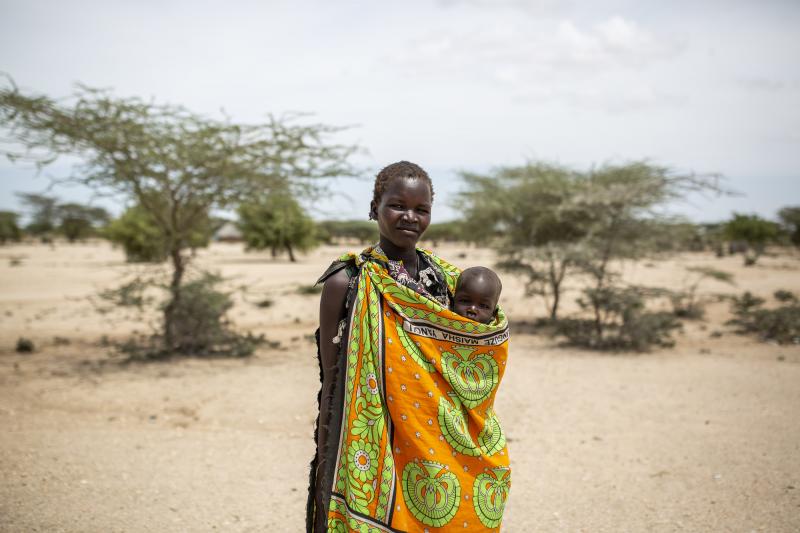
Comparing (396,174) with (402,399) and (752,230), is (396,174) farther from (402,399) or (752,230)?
(752,230)

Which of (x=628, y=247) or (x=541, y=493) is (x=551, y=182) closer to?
(x=628, y=247)

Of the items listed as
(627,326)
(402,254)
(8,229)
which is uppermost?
(8,229)

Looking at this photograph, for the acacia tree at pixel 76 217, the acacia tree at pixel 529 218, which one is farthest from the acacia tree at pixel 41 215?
the acacia tree at pixel 529 218

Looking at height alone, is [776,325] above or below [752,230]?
below

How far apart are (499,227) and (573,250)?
11.2 ft

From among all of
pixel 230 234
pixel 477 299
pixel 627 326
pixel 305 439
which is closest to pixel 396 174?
pixel 477 299

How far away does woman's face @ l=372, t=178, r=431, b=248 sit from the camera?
1869 millimetres

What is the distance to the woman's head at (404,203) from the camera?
6.14ft

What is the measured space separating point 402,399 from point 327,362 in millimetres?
293

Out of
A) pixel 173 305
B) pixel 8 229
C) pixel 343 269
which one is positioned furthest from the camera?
pixel 8 229

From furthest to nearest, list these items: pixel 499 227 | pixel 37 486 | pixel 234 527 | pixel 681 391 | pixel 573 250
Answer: pixel 499 227, pixel 573 250, pixel 681 391, pixel 37 486, pixel 234 527

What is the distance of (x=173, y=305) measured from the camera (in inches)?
355

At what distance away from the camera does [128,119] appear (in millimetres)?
8242

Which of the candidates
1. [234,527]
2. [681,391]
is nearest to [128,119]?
[234,527]
